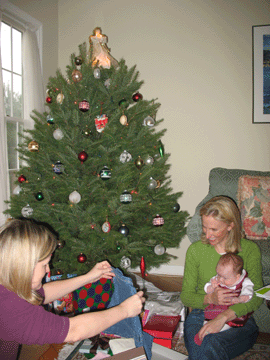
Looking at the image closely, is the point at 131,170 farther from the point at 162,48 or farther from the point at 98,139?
the point at 162,48

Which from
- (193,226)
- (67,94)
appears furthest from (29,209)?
(193,226)

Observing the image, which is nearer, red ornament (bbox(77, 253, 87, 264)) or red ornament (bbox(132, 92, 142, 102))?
red ornament (bbox(77, 253, 87, 264))

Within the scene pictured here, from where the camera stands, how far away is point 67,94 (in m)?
2.16

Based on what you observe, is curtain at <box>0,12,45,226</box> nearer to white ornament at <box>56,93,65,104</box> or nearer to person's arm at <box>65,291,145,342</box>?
white ornament at <box>56,93,65,104</box>

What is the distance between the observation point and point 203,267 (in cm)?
164

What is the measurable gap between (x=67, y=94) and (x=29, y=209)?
905 millimetres

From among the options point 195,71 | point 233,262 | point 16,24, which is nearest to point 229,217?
point 233,262

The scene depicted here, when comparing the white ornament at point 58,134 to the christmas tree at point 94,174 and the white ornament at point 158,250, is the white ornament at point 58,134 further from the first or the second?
the white ornament at point 158,250

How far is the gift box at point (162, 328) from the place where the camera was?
1.75 meters

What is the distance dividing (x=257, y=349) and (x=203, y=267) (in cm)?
67

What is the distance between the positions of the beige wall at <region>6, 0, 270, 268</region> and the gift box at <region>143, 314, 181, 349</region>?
1.44 m

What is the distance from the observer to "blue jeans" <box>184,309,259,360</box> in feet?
4.43

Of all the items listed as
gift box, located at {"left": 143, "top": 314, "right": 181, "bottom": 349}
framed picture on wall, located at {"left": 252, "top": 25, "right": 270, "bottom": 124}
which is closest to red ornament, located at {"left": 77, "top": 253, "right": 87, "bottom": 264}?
gift box, located at {"left": 143, "top": 314, "right": 181, "bottom": 349}

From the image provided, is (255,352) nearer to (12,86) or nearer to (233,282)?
(233,282)
